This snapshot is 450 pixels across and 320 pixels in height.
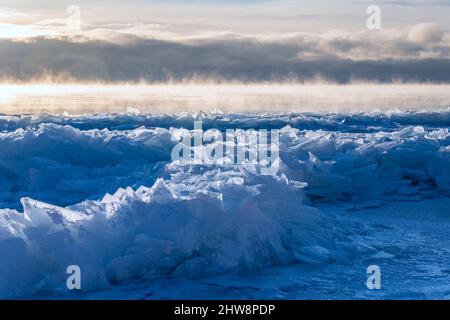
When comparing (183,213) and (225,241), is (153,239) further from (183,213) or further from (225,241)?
(225,241)

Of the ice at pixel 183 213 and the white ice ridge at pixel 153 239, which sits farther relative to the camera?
the ice at pixel 183 213

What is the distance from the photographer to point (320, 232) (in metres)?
6.29

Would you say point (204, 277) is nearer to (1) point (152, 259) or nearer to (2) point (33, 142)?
(1) point (152, 259)

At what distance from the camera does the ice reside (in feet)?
16.1

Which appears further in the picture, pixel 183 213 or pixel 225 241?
pixel 183 213

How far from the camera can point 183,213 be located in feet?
18.0

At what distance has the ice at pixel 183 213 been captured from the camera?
4.90 m

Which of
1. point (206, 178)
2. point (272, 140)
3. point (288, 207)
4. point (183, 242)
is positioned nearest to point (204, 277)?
point (183, 242)

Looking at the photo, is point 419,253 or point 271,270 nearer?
point 271,270

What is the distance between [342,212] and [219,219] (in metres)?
3.37

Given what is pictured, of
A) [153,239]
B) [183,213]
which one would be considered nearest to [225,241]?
[183,213]

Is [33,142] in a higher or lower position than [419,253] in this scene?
higher

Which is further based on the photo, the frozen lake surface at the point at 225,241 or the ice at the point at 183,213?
the ice at the point at 183,213
